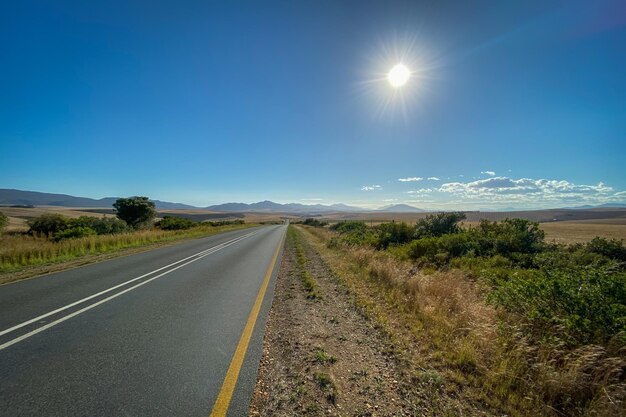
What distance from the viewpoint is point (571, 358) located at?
12.2 ft

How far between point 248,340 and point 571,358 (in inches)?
186

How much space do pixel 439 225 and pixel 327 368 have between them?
14.4 metres

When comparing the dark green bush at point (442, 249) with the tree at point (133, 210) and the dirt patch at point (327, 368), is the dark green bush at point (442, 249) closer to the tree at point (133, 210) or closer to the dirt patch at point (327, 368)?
the dirt patch at point (327, 368)

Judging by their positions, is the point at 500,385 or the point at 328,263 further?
the point at 328,263

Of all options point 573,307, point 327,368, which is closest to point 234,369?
point 327,368

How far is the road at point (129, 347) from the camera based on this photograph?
3.10m

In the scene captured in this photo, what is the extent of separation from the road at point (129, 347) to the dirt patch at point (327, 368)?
12.8 inches

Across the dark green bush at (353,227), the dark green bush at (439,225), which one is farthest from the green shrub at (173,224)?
the dark green bush at (439,225)

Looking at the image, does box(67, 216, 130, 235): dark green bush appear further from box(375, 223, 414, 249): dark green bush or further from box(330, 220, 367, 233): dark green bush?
box(375, 223, 414, 249): dark green bush

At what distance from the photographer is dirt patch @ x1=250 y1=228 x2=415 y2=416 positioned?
3.17m

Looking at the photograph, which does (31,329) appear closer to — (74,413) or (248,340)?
(74,413)

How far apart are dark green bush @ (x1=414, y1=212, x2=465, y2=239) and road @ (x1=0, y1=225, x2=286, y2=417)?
37.0 ft

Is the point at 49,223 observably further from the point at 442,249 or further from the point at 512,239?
the point at 512,239

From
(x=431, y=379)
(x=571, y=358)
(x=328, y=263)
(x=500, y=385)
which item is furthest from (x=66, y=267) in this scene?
(x=571, y=358)
